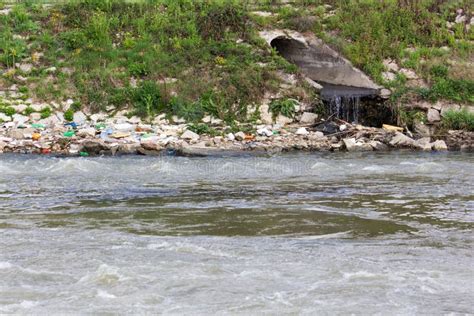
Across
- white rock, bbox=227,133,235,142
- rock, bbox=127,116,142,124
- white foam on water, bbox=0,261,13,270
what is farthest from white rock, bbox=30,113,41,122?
white foam on water, bbox=0,261,13,270

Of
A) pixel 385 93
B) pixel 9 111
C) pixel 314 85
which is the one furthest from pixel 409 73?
pixel 9 111

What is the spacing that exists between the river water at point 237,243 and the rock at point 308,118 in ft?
25.1

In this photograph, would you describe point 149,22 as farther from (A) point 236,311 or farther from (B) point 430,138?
(A) point 236,311

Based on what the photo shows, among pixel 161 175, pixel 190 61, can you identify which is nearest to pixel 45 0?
pixel 190 61

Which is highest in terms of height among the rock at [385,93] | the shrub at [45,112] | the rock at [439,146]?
the rock at [385,93]

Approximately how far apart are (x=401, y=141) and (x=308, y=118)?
3.45m

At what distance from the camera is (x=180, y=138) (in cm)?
2153

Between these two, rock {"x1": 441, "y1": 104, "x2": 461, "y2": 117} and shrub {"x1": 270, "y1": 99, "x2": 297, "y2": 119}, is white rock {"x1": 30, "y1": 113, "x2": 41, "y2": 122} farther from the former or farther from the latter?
rock {"x1": 441, "y1": 104, "x2": 461, "y2": 117}

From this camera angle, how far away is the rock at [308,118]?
2345 centimetres

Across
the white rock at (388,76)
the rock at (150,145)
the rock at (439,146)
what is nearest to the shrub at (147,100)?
the rock at (150,145)

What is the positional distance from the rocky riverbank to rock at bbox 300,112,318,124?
15.1 inches

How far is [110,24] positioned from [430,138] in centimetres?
1327

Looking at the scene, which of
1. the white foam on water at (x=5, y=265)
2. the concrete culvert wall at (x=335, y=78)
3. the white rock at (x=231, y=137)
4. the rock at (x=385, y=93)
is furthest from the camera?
the rock at (x=385, y=93)

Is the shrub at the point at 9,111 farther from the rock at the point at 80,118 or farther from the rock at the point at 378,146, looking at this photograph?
the rock at the point at 378,146
